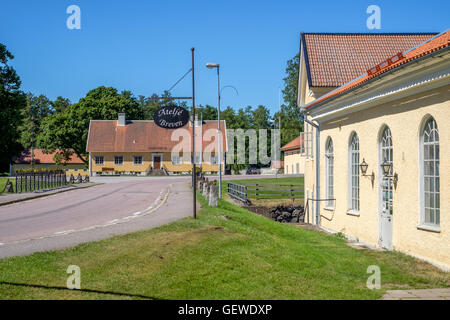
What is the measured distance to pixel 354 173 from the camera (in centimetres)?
1531

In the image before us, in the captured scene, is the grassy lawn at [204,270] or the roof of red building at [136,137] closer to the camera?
the grassy lawn at [204,270]

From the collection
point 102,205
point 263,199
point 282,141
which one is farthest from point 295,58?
point 102,205

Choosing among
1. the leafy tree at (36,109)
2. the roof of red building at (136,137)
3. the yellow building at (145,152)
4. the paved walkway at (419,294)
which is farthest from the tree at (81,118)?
the paved walkway at (419,294)

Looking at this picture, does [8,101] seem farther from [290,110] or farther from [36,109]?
[36,109]

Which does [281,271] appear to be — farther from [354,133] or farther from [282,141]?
[282,141]

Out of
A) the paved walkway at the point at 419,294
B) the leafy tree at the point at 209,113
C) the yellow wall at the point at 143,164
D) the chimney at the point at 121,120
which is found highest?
the leafy tree at the point at 209,113

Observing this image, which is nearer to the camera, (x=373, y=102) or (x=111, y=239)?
(x=111, y=239)

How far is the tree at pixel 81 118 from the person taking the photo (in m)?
71.4

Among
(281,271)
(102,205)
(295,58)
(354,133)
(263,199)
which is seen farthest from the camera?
(295,58)

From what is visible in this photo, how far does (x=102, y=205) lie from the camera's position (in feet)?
72.4

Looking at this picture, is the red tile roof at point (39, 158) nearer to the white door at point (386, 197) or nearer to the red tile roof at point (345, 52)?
the red tile roof at point (345, 52)

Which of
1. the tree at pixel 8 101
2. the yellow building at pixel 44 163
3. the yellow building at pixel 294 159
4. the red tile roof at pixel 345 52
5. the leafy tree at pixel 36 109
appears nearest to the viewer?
the red tile roof at pixel 345 52

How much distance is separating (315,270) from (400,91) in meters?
4.76

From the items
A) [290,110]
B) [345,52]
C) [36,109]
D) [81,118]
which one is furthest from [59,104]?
[345,52]
